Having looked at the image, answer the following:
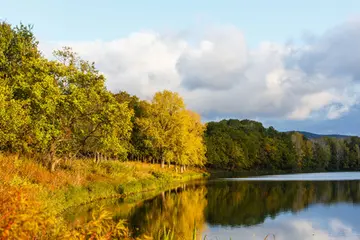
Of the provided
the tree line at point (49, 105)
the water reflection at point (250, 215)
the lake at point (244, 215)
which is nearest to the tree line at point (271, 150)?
the water reflection at point (250, 215)

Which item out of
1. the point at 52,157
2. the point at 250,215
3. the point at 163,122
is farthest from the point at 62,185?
the point at 163,122

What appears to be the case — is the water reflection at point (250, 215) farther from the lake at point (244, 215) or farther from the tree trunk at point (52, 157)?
the tree trunk at point (52, 157)

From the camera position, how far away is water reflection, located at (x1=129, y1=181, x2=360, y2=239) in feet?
87.0

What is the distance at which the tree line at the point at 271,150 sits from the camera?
119750 mm

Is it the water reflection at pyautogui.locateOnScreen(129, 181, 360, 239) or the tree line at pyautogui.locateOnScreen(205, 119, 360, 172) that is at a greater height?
the tree line at pyautogui.locateOnScreen(205, 119, 360, 172)

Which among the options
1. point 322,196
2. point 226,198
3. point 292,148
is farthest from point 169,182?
point 292,148

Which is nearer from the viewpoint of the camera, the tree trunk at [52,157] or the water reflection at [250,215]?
the water reflection at [250,215]

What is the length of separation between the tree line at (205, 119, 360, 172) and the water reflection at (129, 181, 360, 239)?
6228cm

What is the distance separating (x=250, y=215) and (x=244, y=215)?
2.07 ft

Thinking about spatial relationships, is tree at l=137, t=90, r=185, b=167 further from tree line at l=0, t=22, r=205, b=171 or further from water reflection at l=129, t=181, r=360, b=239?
tree line at l=0, t=22, r=205, b=171

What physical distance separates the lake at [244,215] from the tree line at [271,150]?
206 ft

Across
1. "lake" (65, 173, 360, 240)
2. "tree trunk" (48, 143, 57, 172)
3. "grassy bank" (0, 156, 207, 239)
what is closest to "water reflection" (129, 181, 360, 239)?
"lake" (65, 173, 360, 240)

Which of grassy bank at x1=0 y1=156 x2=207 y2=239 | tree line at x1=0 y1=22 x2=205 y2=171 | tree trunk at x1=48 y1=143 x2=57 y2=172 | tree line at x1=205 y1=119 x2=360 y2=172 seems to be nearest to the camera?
grassy bank at x1=0 y1=156 x2=207 y2=239

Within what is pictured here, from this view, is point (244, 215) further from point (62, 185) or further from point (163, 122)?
point (163, 122)
